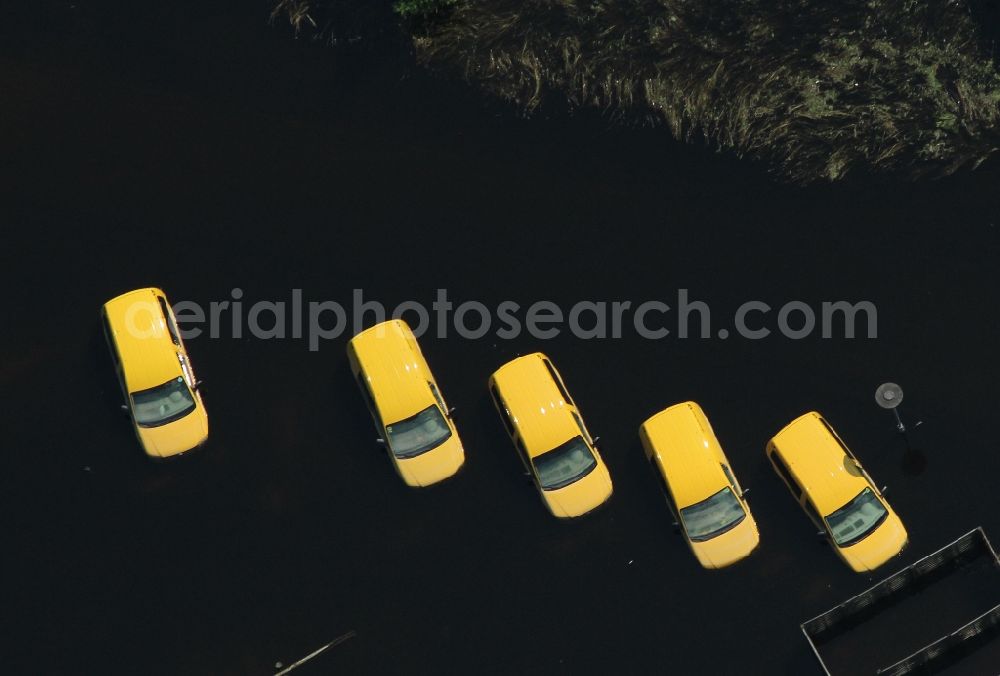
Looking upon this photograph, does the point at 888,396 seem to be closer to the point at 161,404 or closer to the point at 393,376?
the point at 393,376

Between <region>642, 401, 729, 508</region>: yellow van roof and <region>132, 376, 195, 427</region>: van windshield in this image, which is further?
<region>132, 376, 195, 427</region>: van windshield

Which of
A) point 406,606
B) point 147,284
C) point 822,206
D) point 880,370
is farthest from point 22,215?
point 880,370

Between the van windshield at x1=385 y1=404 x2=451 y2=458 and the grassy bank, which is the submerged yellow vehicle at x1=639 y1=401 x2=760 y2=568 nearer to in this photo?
the van windshield at x1=385 y1=404 x2=451 y2=458

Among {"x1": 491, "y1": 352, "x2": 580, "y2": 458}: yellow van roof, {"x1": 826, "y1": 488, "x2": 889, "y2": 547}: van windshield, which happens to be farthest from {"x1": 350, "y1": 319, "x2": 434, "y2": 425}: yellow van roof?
{"x1": 826, "y1": 488, "x2": 889, "y2": 547}: van windshield

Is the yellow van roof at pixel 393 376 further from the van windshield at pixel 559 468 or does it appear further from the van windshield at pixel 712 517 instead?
the van windshield at pixel 712 517

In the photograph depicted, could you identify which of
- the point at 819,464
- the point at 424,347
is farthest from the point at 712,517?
the point at 424,347

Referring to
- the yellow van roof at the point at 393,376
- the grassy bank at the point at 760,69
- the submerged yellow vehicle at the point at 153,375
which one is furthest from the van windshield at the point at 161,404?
the grassy bank at the point at 760,69
